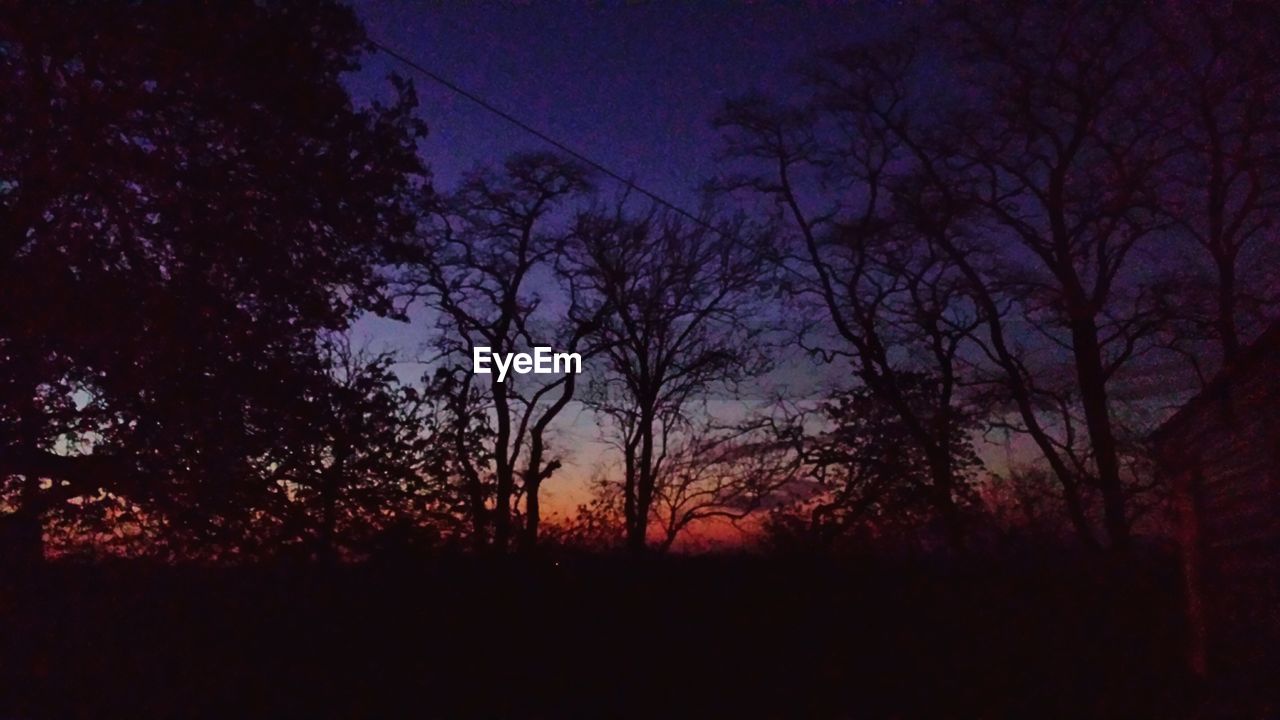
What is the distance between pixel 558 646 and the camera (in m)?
12.8

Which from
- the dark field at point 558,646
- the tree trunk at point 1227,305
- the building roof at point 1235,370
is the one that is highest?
the tree trunk at point 1227,305

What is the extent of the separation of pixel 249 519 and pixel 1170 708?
386 inches

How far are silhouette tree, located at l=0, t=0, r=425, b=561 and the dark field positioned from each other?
1717 millimetres

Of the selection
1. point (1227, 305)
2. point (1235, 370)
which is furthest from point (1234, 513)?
point (1227, 305)

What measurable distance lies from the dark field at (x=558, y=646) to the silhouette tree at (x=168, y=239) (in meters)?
1.72

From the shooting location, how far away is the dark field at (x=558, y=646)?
1087cm

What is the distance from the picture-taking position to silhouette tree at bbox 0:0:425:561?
9922 millimetres

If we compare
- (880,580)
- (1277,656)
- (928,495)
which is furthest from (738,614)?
(928,495)

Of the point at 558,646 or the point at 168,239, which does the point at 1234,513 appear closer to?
the point at 558,646

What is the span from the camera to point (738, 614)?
1448 cm

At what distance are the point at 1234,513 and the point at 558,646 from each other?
7485mm

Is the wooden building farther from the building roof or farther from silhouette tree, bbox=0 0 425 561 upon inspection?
silhouette tree, bbox=0 0 425 561

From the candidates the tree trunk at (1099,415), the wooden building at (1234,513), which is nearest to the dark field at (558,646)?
the wooden building at (1234,513)

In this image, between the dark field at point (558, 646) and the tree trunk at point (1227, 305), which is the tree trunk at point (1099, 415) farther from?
the dark field at point (558, 646)
